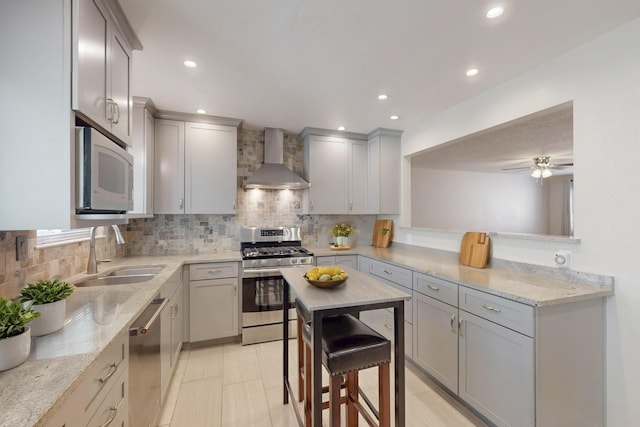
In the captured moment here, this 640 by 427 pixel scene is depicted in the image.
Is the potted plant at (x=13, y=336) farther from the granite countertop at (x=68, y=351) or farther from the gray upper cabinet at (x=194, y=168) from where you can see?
the gray upper cabinet at (x=194, y=168)

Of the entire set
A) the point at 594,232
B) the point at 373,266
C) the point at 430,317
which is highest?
the point at 594,232

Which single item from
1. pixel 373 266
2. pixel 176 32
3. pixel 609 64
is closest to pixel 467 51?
pixel 609 64

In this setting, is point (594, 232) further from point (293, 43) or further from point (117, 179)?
point (117, 179)

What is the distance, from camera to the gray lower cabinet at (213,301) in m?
2.79

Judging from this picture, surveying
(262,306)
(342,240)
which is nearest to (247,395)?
(262,306)

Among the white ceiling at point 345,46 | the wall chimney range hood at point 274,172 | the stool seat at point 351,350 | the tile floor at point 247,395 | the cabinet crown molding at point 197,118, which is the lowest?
the tile floor at point 247,395

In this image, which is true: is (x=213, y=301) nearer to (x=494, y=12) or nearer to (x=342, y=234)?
(x=342, y=234)

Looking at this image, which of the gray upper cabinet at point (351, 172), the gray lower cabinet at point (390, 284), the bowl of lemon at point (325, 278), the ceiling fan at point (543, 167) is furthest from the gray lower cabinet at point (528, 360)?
the ceiling fan at point (543, 167)

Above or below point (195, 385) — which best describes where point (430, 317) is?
above

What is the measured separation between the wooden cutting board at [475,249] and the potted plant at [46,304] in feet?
9.16

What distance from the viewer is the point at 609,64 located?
1.66 metres

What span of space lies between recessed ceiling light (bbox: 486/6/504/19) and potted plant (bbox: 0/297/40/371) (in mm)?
2456

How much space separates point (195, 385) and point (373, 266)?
6.72 ft

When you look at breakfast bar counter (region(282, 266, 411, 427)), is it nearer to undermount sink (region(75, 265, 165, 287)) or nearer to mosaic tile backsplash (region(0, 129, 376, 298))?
undermount sink (region(75, 265, 165, 287))
